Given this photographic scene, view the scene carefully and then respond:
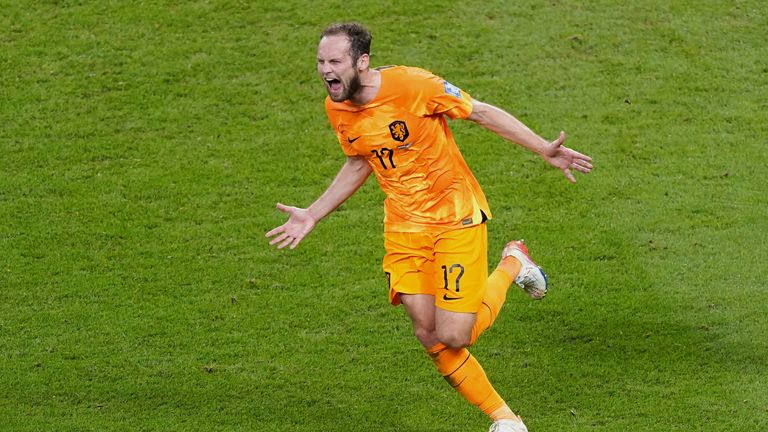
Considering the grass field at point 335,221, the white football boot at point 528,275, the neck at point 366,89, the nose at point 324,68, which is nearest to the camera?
the nose at point 324,68

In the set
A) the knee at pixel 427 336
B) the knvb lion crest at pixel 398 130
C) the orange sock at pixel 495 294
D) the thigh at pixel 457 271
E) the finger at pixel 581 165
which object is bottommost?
the orange sock at pixel 495 294

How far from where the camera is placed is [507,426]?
7465 mm

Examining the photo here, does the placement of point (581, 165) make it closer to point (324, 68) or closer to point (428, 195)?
point (428, 195)

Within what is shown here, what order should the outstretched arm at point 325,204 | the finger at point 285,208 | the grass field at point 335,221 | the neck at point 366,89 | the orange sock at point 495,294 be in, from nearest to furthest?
the neck at point 366,89, the finger at point 285,208, the outstretched arm at point 325,204, the orange sock at point 495,294, the grass field at point 335,221

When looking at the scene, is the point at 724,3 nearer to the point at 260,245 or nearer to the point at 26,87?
the point at 260,245

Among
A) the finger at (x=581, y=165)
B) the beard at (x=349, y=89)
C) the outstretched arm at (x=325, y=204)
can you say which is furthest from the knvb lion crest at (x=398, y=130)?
the finger at (x=581, y=165)

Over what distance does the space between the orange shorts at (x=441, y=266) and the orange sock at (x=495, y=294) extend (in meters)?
0.19

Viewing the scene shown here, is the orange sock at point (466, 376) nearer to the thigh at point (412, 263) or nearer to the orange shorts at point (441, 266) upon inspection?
the orange shorts at point (441, 266)

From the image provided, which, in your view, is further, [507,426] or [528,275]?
[528,275]

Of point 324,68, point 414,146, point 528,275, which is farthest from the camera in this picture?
point 528,275

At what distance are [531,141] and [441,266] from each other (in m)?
0.92

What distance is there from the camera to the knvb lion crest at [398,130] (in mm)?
7223

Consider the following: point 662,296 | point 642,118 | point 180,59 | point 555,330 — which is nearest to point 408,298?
point 555,330

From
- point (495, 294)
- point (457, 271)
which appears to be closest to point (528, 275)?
point (495, 294)
